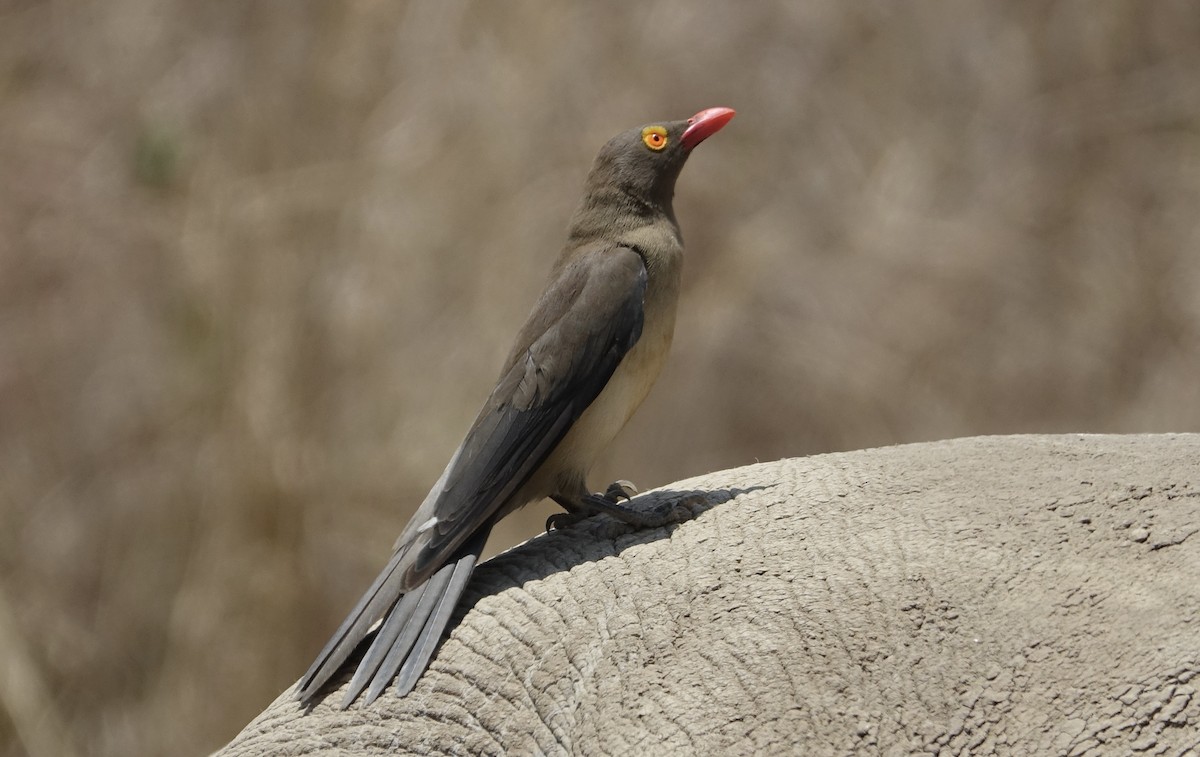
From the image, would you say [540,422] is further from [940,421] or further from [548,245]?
[940,421]

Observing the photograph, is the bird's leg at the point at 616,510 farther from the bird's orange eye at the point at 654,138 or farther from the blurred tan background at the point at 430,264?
the blurred tan background at the point at 430,264

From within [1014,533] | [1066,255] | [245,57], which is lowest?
[1014,533]

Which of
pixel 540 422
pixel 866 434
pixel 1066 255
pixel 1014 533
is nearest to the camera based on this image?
pixel 1014 533

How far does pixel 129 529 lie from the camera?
6.91 m

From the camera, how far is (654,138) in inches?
173

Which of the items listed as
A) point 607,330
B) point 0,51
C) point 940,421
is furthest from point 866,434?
point 0,51

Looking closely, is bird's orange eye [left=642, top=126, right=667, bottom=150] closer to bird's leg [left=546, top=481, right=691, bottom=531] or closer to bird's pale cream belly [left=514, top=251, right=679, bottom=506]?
bird's pale cream belly [left=514, top=251, right=679, bottom=506]

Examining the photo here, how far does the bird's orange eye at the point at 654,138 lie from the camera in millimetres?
4371

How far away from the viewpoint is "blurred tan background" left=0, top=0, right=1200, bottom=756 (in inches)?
269

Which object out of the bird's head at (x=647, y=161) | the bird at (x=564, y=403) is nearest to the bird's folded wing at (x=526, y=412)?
the bird at (x=564, y=403)

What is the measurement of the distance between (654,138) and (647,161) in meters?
0.08

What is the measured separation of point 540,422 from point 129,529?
380 centimetres

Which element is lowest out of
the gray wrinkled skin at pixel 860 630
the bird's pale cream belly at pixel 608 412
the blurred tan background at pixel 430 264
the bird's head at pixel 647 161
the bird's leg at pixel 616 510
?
the gray wrinkled skin at pixel 860 630

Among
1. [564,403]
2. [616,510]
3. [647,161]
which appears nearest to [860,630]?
[616,510]
